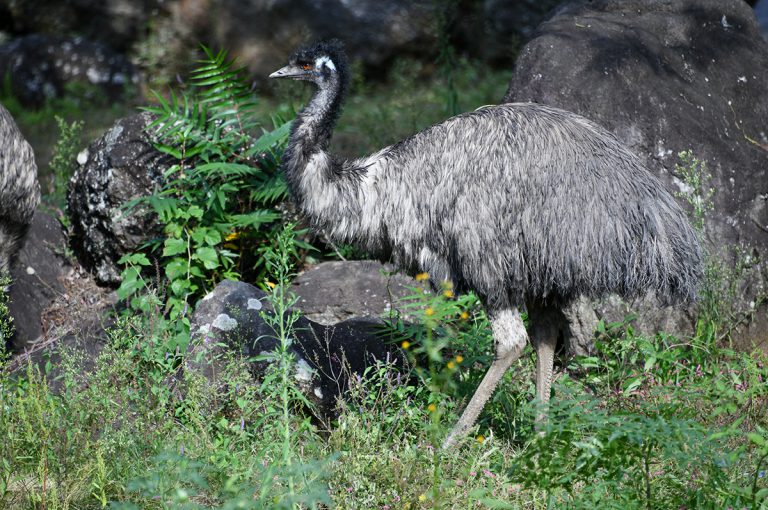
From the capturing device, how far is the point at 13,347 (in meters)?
5.65

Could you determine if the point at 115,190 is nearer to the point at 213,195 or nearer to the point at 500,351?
the point at 213,195

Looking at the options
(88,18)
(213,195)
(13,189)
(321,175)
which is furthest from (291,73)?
(88,18)

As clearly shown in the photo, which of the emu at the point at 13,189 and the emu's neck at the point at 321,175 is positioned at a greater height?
the emu's neck at the point at 321,175

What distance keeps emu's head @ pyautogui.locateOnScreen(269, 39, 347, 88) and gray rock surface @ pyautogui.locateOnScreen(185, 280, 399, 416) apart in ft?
3.48

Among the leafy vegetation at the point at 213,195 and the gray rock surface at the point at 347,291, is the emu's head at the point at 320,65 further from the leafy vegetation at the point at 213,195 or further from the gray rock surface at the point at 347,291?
the gray rock surface at the point at 347,291

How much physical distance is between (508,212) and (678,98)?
187cm

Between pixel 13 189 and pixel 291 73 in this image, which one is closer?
pixel 291 73

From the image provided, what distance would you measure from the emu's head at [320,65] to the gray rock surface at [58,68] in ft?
21.0

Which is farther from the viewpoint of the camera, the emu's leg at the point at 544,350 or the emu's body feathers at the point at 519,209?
the emu's leg at the point at 544,350

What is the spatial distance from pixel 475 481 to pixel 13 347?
300cm

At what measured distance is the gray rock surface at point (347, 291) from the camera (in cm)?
562

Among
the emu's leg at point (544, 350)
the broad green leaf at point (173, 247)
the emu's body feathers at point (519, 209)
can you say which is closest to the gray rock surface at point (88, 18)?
the broad green leaf at point (173, 247)

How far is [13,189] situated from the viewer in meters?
5.16

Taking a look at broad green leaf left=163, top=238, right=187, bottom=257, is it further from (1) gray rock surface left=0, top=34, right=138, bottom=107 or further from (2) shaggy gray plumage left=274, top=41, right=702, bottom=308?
(1) gray rock surface left=0, top=34, right=138, bottom=107
